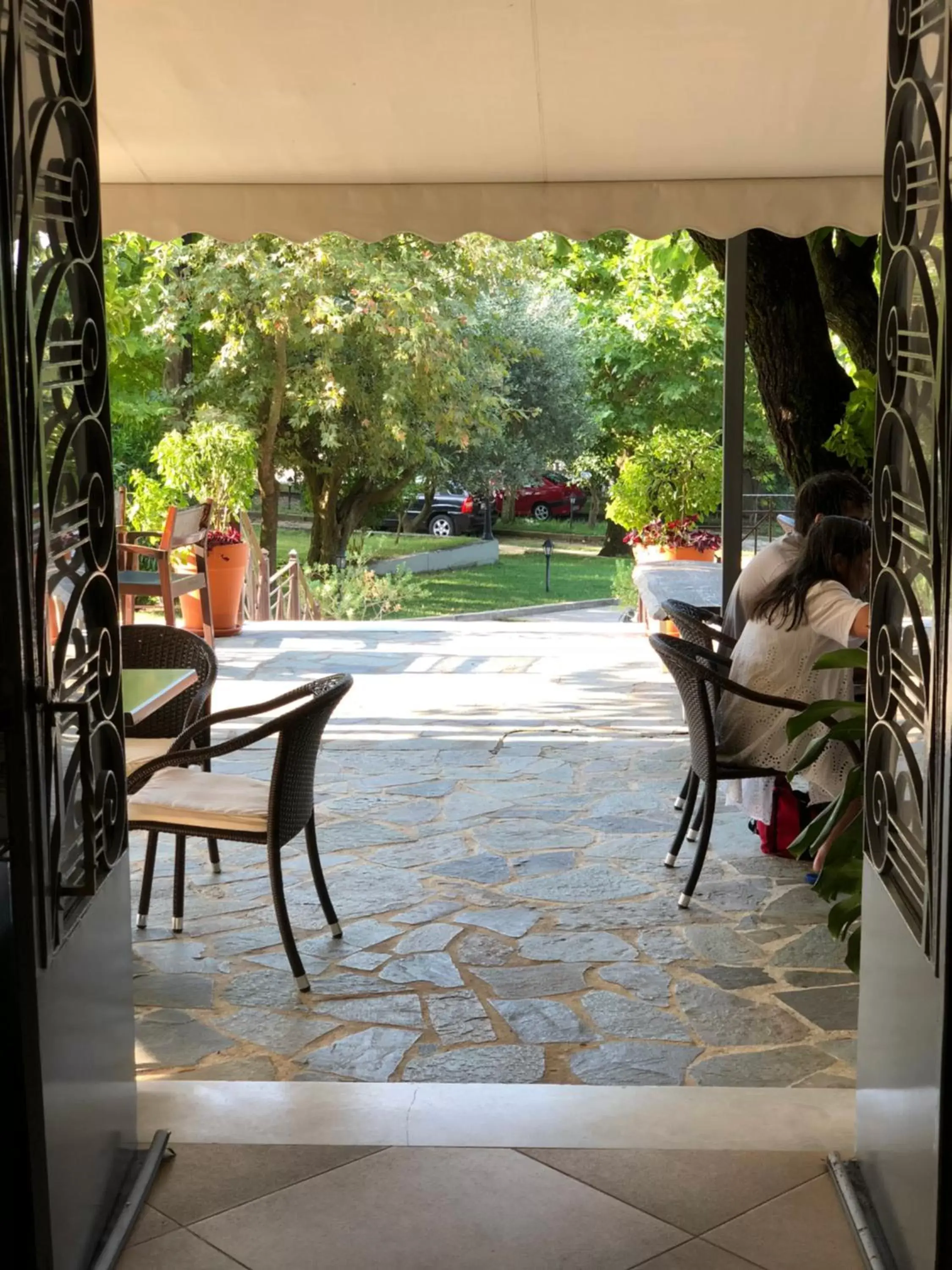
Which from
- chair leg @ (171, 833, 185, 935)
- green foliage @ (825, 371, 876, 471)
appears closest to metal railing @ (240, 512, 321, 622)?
green foliage @ (825, 371, 876, 471)

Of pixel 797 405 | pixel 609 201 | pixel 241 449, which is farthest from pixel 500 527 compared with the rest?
pixel 609 201

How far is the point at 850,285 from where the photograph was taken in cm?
624

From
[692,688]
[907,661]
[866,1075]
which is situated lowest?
[866,1075]

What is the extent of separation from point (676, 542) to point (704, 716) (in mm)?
6165

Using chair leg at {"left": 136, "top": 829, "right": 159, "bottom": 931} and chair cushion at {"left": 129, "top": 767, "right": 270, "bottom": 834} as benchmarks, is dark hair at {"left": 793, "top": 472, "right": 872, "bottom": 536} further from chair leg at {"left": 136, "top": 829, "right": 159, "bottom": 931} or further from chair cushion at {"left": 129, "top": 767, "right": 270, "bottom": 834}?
chair leg at {"left": 136, "top": 829, "right": 159, "bottom": 931}

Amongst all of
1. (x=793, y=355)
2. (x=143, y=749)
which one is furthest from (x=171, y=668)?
(x=793, y=355)

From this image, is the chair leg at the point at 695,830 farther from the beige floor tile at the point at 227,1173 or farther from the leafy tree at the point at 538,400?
the leafy tree at the point at 538,400

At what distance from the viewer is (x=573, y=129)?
13.2 feet

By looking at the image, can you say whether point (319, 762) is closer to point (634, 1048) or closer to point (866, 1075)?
point (634, 1048)

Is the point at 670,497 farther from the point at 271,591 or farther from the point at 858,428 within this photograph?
the point at 858,428

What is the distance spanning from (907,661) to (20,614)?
1.36 m

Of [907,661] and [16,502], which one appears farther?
[907,661]

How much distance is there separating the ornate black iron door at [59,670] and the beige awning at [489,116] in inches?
46.7

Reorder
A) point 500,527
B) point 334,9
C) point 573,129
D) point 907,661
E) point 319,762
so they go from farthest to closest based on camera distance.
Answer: point 500,527, point 319,762, point 573,129, point 334,9, point 907,661
